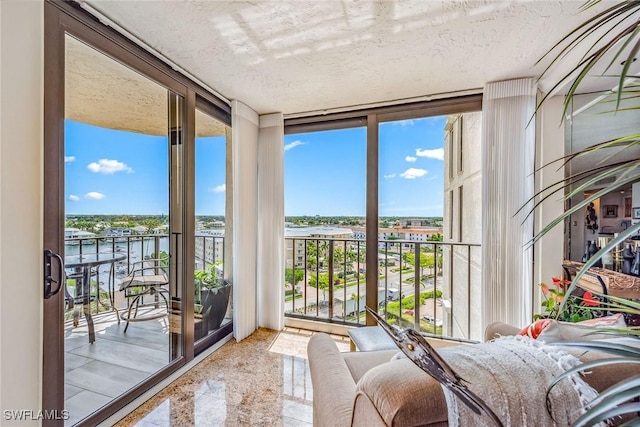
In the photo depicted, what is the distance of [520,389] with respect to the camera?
2.71 ft

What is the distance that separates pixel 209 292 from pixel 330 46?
A: 2.32m

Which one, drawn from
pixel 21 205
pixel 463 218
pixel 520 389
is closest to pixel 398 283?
pixel 463 218

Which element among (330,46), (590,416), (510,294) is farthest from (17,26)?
(510,294)

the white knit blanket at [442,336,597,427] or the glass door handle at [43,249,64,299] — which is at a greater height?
the glass door handle at [43,249,64,299]

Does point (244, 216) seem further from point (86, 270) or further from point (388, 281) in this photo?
point (388, 281)

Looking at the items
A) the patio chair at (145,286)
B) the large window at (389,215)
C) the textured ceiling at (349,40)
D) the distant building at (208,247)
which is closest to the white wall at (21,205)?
the textured ceiling at (349,40)

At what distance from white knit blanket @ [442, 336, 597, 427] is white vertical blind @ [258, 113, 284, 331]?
253 cm

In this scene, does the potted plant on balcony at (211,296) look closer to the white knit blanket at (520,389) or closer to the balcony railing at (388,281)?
the balcony railing at (388,281)

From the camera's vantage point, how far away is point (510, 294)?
8.16 ft

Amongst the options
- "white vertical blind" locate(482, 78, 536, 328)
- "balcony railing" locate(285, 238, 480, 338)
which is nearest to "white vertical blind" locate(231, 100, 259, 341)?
"balcony railing" locate(285, 238, 480, 338)

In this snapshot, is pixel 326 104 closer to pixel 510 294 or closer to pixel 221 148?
pixel 221 148

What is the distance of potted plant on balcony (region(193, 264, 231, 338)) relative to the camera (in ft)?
8.84

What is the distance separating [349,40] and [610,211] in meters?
2.31

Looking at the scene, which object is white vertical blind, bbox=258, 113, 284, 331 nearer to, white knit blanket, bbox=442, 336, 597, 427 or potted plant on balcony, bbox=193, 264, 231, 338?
potted plant on balcony, bbox=193, 264, 231, 338
